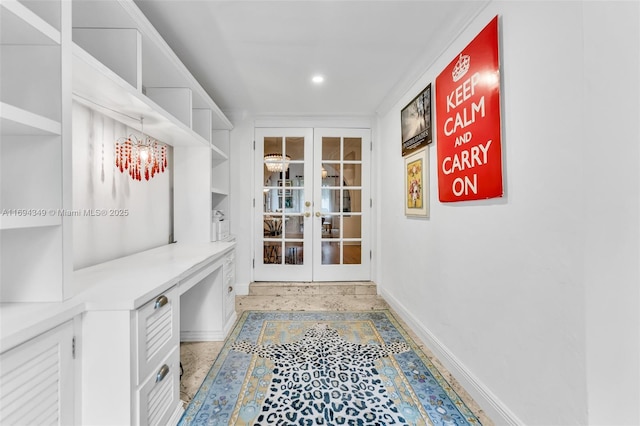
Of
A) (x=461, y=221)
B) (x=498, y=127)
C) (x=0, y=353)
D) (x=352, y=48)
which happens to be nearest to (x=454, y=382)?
(x=461, y=221)

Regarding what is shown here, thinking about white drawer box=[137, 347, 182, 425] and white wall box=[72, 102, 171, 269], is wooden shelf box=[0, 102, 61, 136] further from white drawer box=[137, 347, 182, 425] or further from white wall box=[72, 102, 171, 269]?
white drawer box=[137, 347, 182, 425]

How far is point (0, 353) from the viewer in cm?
76

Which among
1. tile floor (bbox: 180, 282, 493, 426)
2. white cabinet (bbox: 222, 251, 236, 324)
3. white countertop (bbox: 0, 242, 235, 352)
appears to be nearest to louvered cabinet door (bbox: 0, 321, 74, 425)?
white countertop (bbox: 0, 242, 235, 352)

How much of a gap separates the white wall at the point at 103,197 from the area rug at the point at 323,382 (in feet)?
3.64

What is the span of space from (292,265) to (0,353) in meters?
3.05

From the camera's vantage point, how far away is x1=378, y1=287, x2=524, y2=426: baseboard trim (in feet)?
4.71

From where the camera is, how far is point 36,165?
3.35 feet

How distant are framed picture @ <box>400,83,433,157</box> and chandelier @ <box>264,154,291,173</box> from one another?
1615mm

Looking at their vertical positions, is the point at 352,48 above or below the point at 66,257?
above

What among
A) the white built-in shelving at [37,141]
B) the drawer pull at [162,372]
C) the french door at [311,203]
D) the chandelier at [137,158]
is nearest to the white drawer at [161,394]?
the drawer pull at [162,372]

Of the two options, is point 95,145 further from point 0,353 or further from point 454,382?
point 454,382

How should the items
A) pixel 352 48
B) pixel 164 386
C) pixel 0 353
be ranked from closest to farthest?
pixel 0 353 < pixel 164 386 < pixel 352 48

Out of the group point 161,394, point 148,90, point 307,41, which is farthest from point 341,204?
point 161,394

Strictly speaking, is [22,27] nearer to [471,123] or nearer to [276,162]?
[471,123]
